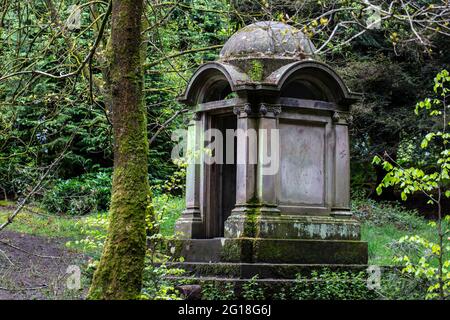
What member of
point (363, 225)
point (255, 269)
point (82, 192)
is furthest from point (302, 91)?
point (82, 192)

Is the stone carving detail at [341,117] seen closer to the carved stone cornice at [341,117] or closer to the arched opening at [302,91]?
the carved stone cornice at [341,117]

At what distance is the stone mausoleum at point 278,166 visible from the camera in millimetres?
9773

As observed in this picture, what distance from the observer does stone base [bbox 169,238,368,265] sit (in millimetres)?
9469

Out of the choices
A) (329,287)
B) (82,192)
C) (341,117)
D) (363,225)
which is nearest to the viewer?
(329,287)

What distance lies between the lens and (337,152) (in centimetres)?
1063

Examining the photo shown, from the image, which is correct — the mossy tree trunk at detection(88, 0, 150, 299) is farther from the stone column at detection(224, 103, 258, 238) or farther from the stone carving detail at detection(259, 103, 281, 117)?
the stone carving detail at detection(259, 103, 281, 117)

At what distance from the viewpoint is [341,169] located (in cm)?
1063

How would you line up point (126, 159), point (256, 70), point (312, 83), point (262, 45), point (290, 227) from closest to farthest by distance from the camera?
point (126, 159), point (290, 227), point (256, 70), point (262, 45), point (312, 83)

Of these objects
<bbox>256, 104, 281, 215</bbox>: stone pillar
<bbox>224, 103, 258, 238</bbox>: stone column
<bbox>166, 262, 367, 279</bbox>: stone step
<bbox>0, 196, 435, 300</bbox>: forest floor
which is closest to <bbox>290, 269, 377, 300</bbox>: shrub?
<bbox>166, 262, 367, 279</bbox>: stone step

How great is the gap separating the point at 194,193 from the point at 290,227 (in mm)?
1800

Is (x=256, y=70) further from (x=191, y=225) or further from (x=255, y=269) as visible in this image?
(x=255, y=269)
